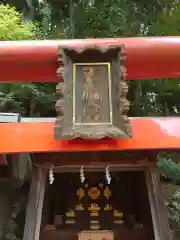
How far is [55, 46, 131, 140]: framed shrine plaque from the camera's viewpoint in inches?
137

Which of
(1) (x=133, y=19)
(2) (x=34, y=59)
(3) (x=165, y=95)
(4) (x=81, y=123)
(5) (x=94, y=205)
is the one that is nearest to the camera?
(4) (x=81, y=123)

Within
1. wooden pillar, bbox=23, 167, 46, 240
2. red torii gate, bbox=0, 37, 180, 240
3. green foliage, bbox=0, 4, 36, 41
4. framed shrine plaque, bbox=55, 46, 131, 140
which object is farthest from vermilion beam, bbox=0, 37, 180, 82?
green foliage, bbox=0, 4, 36, 41

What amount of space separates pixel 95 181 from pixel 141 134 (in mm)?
2780

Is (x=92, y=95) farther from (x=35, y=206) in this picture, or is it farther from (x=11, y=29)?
(x=11, y=29)

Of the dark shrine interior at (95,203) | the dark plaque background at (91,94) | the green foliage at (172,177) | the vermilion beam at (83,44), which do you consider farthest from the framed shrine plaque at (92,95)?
the green foliage at (172,177)

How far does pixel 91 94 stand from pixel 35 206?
180 centimetres

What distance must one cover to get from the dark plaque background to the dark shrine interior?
89.9 inches

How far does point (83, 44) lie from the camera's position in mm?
4008

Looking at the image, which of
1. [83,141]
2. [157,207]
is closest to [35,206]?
[83,141]

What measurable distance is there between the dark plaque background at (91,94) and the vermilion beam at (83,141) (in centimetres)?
27

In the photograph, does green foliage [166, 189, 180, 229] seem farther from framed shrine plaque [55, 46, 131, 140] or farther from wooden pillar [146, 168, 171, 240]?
framed shrine plaque [55, 46, 131, 140]

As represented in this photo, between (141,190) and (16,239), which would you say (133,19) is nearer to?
(141,190)

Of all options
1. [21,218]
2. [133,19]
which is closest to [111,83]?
[21,218]

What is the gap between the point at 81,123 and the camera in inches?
141
